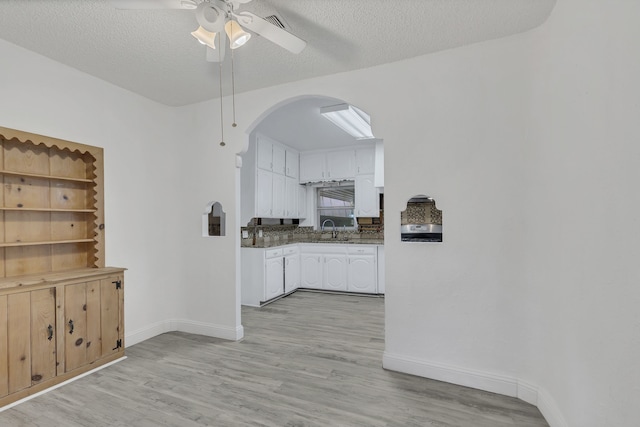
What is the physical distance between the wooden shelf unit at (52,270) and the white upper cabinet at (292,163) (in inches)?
132

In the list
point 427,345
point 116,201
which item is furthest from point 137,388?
point 427,345

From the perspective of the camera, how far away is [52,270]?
2762 mm

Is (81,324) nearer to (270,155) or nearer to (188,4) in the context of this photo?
(188,4)

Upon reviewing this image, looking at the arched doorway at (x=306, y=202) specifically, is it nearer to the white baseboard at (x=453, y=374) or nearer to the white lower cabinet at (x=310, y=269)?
the white lower cabinet at (x=310, y=269)

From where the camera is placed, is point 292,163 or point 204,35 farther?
point 292,163

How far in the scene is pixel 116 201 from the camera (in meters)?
3.19

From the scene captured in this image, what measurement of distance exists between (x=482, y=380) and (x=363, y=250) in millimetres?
3083

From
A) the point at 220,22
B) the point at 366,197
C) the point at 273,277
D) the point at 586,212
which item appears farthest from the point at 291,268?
the point at 586,212

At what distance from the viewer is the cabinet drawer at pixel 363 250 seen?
17.4 ft

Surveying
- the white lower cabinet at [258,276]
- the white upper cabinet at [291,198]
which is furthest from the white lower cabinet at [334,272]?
the white upper cabinet at [291,198]

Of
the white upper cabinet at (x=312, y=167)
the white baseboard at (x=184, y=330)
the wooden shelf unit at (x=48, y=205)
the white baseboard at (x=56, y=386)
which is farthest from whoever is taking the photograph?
the white upper cabinet at (x=312, y=167)

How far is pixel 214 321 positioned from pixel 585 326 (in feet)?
10.5

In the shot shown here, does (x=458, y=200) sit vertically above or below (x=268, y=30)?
below

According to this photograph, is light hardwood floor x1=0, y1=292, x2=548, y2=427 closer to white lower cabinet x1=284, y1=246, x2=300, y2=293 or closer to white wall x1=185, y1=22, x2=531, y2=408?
white wall x1=185, y1=22, x2=531, y2=408
